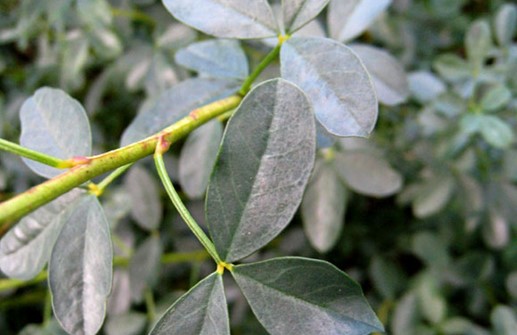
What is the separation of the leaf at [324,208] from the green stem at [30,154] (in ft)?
1.81

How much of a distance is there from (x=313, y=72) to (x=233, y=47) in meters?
0.25

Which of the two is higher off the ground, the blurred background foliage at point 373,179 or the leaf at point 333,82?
the leaf at point 333,82

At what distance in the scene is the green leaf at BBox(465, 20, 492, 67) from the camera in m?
1.11

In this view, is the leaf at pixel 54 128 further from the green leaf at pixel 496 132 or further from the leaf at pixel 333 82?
the green leaf at pixel 496 132

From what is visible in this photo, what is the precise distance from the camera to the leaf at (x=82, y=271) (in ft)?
1.81

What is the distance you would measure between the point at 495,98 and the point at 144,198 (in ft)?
2.18

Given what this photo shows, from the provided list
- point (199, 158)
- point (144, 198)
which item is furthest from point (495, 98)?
point (144, 198)

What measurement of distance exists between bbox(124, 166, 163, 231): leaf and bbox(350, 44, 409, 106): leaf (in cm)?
49

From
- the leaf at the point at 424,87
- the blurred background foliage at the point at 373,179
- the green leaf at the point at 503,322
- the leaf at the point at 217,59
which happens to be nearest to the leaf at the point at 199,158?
the blurred background foliage at the point at 373,179

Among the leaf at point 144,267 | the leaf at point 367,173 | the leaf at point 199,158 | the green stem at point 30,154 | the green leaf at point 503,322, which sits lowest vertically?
the green leaf at point 503,322

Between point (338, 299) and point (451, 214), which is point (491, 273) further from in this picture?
point (338, 299)

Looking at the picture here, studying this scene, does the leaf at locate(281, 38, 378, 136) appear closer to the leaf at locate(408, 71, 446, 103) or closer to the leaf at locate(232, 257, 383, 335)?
the leaf at locate(232, 257, 383, 335)

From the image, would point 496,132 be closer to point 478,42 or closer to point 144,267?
point 478,42

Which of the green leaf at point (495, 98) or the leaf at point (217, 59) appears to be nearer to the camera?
A: the leaf at point (217, 59)
